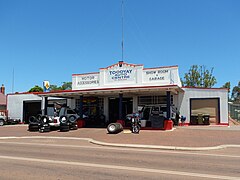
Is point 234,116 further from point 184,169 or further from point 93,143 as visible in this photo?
point 184,169

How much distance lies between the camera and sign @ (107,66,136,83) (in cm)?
2575

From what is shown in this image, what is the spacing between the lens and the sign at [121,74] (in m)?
25.8

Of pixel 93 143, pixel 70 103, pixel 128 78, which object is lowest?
pixel 93 143

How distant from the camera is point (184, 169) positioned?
8.15 meters

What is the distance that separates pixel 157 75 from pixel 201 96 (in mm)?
4554

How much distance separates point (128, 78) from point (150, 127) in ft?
18.9

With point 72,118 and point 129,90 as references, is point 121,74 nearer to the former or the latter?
point 129,90

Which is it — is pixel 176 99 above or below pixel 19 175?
above

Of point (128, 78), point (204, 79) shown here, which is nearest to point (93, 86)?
point (128, 78)

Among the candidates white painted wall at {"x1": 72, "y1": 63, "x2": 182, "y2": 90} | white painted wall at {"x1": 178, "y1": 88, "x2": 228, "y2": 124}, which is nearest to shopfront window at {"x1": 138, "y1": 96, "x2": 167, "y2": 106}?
white painted wall at {"x1": 178, "y1": 88, "x2": 228, "y2": 124}

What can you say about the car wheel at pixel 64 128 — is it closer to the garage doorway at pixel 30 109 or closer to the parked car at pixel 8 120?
the parked car at pixel 8 120

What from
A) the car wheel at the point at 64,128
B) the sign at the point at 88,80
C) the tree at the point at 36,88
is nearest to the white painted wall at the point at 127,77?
the sign at the point at 88,80

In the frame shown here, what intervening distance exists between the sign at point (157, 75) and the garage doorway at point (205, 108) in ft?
10.9

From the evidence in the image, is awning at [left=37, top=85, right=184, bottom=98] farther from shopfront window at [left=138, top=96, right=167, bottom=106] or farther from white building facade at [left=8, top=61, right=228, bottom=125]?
shopfront window at [left=138, top=96, right=167, bottom=106]
